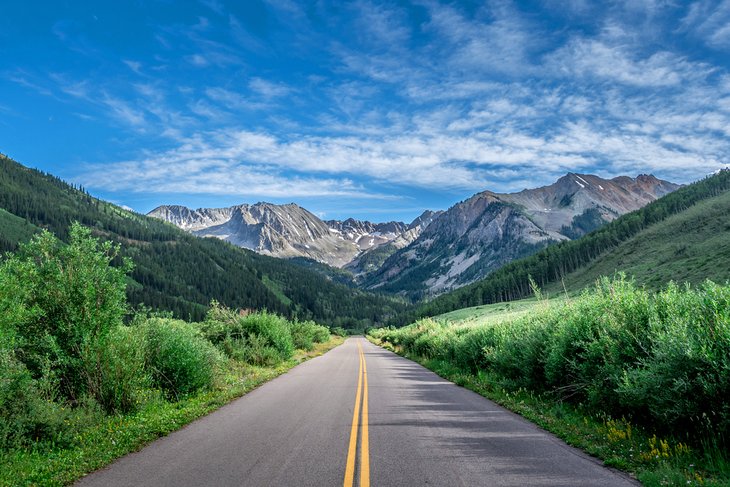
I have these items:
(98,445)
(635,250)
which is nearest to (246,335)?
(98,445)

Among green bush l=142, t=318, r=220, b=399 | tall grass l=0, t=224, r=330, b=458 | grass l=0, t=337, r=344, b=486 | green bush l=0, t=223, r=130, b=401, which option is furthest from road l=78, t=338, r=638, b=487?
green bush l=0, t=223, r=130, b=401

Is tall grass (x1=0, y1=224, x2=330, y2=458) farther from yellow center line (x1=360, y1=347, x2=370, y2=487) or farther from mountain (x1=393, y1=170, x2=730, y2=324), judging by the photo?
mountain (x1=393, y1=170, x2=730, y2=324)

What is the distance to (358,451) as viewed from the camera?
8.05 m

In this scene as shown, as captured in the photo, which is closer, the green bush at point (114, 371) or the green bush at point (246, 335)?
the green bush at point (114, 371)

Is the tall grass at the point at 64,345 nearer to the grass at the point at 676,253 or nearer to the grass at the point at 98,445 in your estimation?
the grass at the point at 98,445

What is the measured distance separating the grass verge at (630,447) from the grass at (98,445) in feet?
29.2

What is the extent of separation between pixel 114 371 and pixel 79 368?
775 mm

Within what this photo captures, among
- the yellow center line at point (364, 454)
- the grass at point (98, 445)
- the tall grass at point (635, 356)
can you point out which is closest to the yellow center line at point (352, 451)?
the yellow center line at point (364, 454)

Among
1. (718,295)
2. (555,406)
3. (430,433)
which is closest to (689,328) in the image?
(718,295)

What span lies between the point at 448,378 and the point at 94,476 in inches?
679

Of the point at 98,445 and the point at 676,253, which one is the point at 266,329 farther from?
the point at 676,253

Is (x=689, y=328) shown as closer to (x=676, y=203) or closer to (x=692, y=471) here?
(x=692, y=471)

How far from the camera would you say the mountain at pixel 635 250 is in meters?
98.2

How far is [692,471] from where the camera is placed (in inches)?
254
